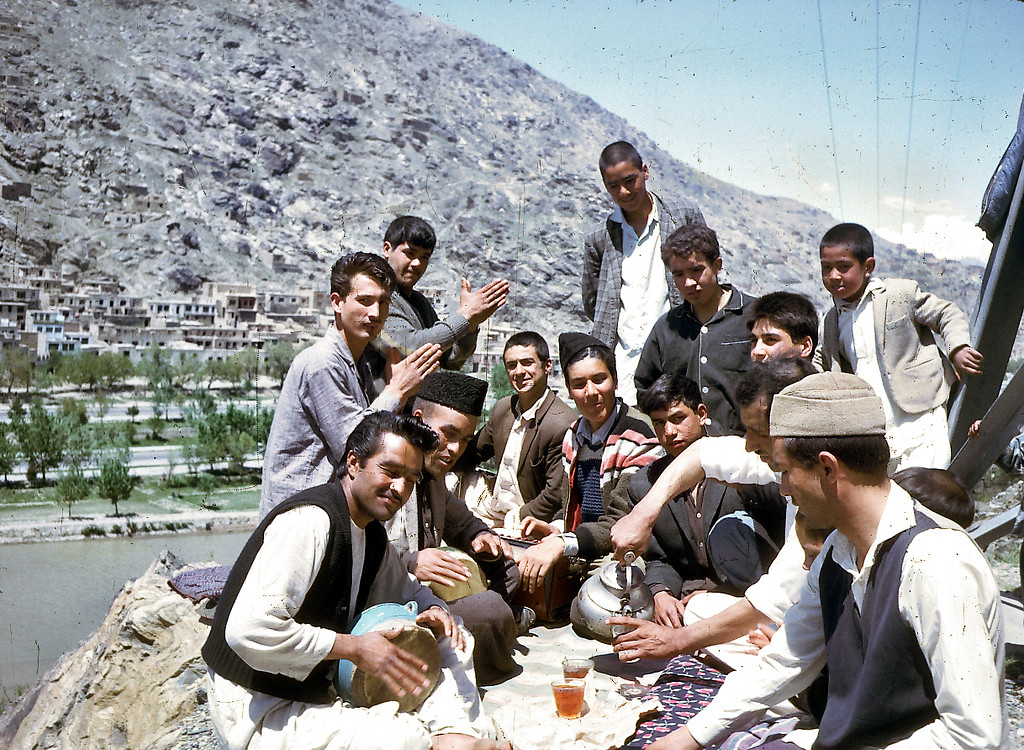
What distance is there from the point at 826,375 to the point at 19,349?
68.8 m

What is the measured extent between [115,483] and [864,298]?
44.8 meters

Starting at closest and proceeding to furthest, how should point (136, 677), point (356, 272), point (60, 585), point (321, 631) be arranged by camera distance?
point (321, 631), point (356, 272), point (136, 677), point (60, 585)

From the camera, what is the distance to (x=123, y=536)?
39312mm

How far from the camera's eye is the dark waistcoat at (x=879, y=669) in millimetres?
1802

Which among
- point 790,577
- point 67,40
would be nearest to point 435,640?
point 790,577

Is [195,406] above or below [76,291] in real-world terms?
below

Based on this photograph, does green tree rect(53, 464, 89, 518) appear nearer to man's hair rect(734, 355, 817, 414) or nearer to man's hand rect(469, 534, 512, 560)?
man's hand rect(469, 534, 512, 560)

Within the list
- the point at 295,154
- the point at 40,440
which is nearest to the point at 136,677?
the point at 40,440

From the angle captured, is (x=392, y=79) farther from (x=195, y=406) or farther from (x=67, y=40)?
(x=195, y=406)

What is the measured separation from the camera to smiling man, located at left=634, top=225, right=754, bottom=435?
4215mm

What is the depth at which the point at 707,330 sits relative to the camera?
14.2 feet

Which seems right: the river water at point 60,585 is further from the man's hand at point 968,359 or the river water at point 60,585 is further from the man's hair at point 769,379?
the man's hair at point 769,379

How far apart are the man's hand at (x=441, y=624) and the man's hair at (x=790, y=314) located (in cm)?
181

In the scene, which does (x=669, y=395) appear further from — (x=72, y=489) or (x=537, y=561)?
(x=72, y=489)
